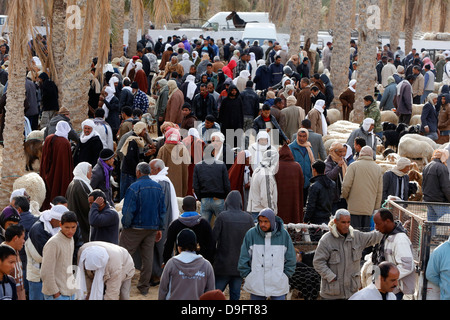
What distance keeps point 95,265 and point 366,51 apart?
528 inches

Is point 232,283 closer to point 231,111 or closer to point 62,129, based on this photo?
point 62,129

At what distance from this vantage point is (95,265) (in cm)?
659

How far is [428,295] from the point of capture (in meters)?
6.94

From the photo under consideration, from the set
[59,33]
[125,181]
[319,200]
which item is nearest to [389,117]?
[59,33]

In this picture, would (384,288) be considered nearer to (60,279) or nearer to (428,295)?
(428,295)

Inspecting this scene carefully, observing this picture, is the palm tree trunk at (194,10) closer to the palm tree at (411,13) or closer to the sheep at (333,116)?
the palm tree at (411,13)

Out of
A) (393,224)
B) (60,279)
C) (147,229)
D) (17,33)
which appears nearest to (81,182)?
(147,229)

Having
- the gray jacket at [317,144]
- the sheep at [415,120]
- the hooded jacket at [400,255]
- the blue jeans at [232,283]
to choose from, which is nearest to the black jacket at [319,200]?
the blue jeans at [232,283]

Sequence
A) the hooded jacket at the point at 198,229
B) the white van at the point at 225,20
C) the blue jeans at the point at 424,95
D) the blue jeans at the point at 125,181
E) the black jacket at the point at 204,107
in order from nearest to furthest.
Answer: the hooded jacket at the point at 198,229
the blue jeans at the point at 125,181
the black jacket at the point at 204,107
the blue jeans at the point at 424,95
the white van at the point at 225,20

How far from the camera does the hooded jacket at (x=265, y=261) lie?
7.02m

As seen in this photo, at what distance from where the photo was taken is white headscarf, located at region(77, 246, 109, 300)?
660cm

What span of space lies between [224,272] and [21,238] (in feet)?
7.37

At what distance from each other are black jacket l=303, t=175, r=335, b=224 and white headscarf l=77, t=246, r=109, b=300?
10.4 ft

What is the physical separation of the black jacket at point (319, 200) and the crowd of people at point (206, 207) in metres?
0.02
